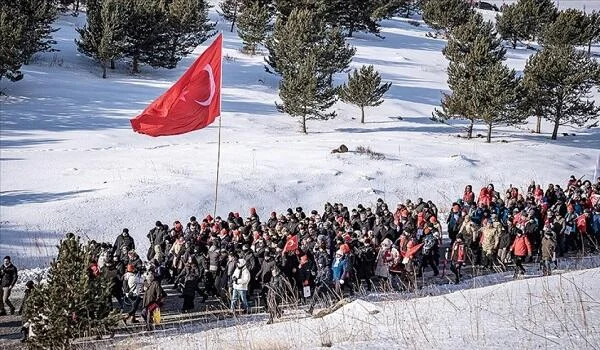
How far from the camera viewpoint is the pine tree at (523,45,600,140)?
42.1m

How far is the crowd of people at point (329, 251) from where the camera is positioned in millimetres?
13938

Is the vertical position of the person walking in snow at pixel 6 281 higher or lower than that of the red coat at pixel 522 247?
lower

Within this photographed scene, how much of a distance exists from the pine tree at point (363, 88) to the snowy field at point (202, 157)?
2.04 meters

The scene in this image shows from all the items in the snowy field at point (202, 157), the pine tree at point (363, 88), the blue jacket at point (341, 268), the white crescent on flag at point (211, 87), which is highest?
the white crescent on flag at point (211, 87)

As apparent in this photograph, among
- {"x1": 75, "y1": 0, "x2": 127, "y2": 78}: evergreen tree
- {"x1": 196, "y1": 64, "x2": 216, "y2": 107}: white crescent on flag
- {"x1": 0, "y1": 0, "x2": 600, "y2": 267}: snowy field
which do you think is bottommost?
{"x1": 0, "y1": 0, "x2": 600, "y2": 267}: snowy field

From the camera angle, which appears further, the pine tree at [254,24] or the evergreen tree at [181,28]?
the pine tree at [254,24]

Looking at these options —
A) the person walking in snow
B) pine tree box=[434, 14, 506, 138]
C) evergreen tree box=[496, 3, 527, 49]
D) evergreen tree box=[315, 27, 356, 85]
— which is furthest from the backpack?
evergreen tree box=[496, 3, 527, 49]

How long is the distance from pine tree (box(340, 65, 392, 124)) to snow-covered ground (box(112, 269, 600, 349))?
3681cm

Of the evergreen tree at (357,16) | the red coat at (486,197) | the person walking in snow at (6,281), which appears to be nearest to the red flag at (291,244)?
the person walking in snow at (6,281)

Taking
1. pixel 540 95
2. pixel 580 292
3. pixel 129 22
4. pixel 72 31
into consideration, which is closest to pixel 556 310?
pixel 580 292

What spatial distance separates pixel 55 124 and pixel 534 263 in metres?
30.1

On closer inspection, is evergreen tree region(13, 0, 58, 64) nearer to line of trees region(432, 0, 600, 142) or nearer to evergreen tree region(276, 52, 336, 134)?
evergreen tree region(276, 52, 336, 134)

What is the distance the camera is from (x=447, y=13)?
77.7 m

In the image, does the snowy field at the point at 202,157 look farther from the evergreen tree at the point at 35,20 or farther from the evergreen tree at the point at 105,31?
the evergreen tree at the point at 35,20
